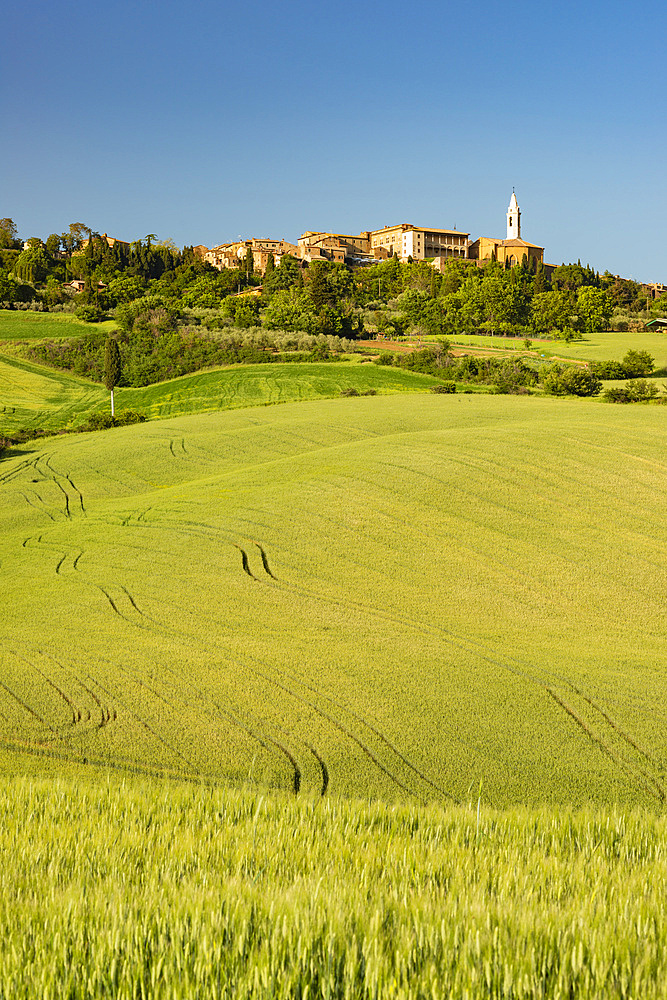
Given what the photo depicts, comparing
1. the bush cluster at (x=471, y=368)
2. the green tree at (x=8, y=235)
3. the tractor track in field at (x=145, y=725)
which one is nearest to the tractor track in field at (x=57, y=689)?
the tractor track in field at (x=145, y=725)

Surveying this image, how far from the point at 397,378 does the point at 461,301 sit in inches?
1991

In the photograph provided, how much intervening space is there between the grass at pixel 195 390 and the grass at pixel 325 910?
4644 cm

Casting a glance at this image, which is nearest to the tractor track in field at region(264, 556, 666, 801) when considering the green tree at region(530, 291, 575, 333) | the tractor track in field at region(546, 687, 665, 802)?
the tractor track in field at region(546, 687, 665, 802)

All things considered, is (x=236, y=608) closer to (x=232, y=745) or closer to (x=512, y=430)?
(x=232, y=745)

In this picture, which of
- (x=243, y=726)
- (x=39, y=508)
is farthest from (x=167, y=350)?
(x=243, y=726)

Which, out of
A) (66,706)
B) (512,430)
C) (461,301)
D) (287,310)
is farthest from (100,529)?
(461,301)

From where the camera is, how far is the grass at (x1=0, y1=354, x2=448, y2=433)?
51.2 meters

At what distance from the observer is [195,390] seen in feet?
185

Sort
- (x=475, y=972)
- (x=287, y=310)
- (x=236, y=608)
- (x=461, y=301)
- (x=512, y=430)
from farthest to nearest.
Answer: (x=461, y=301)
(x=287, y=310)
(x=512, y=430)
(x=236, y=608)
(x=475, y=972)

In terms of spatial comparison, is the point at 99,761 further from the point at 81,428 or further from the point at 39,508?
the point at 81,428

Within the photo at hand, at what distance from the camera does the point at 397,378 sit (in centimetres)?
5666

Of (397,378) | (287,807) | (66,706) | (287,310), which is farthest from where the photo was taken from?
(287,310)

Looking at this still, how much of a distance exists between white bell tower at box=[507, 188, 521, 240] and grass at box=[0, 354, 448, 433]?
13538 centimetres

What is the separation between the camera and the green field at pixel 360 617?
8188mm
